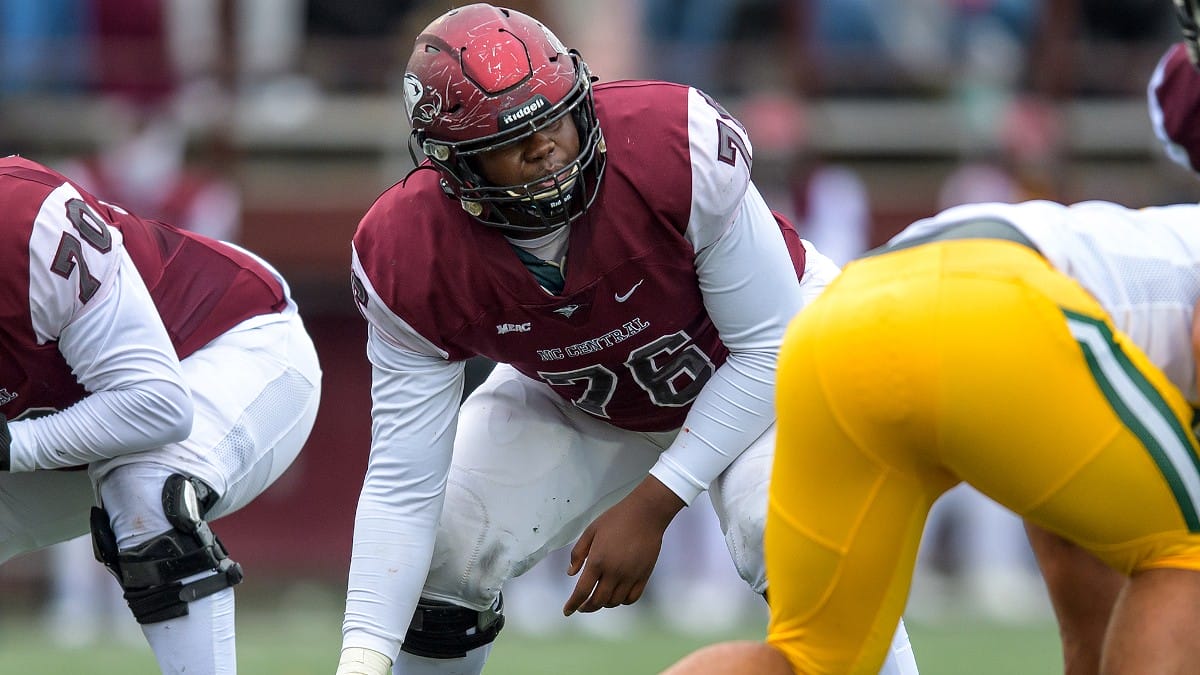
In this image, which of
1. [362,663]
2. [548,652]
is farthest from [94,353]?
[548,652]

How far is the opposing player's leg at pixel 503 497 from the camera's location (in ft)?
12.2

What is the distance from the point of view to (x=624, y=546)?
11.0ft

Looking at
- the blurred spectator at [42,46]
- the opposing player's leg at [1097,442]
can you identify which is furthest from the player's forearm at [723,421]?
the blurred spectator at [42,46]

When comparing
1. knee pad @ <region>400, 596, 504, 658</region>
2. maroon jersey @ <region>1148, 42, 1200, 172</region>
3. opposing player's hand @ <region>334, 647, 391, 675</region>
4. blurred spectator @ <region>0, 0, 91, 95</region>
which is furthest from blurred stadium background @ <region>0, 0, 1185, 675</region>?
opposing player's hand @ <region>334, 647, 391, 675</region>

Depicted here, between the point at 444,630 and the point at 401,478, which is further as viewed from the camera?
the point at 444,630

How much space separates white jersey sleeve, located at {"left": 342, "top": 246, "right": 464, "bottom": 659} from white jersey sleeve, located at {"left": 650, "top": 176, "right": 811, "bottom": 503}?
18.3 inches

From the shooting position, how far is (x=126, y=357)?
11.8ft

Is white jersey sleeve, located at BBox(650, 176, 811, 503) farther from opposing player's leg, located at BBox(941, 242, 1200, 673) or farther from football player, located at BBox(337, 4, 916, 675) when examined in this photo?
opposing player's leg, located at BBox(941, 242, 1200, 673)

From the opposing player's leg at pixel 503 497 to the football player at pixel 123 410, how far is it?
44 centimetres

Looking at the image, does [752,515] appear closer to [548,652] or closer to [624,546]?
[624,546]

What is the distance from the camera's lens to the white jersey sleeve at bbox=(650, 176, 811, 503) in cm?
343

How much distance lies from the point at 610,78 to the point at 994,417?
6629 mm

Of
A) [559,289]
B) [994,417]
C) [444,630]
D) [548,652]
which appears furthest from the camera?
[548,652]

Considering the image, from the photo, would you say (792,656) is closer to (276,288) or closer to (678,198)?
(678,198)
